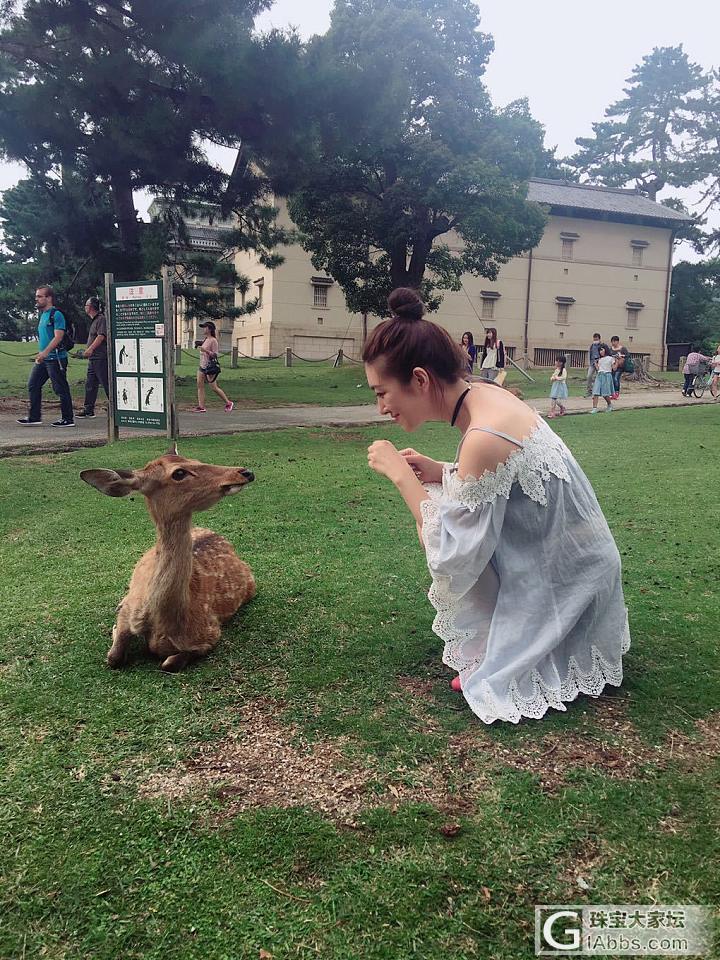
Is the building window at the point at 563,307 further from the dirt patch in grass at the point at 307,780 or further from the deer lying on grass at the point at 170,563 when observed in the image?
the dirt patch in grass at the point at 307,780

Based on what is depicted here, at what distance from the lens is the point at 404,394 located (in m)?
2.69

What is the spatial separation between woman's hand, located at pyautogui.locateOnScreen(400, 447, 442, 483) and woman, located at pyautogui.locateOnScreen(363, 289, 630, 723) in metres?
0.19

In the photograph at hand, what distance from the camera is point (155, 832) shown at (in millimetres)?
2094

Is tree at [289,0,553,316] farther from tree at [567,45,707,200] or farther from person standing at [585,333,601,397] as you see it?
tree at [567,45,707,200]

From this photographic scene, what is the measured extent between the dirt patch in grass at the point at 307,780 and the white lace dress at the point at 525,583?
0.37 metres

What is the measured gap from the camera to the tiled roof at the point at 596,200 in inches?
1334

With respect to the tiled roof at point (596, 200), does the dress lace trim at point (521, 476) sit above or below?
below

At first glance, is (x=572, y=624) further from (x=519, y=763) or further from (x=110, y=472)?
(x=110, y=472)

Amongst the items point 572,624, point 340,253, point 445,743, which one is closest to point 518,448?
point 572,624

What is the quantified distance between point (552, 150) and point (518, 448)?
4709 cm

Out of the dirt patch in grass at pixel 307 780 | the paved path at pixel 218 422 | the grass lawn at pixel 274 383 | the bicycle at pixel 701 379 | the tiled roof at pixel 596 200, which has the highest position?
the tiled roof at pixel 596 200

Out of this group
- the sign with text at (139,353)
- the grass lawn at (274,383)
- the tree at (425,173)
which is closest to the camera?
the sign with text at (139,353)

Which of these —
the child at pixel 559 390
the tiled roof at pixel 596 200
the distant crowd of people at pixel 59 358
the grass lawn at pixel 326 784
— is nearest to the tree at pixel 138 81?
the distant crowd of people at pixel 59 358

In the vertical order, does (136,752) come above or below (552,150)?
below
